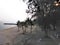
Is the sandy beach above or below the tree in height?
below

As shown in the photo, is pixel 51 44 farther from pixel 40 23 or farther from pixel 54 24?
pixel 40 23

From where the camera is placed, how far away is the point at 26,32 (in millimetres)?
3225

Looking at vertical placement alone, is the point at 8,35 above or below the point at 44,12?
below

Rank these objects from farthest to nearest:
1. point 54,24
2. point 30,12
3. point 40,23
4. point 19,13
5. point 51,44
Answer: point 19,13 → point 30,12 → point 40,23 → point 54,24 → point 51,44

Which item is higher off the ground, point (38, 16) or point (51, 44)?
point (38, 16)

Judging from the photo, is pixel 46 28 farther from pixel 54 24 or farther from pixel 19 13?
pixel 19 13

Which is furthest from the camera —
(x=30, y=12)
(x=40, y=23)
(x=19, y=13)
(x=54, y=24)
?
(x=19, y=13)

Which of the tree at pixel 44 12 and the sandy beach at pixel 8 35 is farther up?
the tree at pixel 44 12

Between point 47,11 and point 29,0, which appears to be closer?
point 47,11

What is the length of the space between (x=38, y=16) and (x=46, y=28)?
30cm

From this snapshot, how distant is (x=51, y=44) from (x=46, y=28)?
1.85 feet

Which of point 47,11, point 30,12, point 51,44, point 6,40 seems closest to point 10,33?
point 6,40

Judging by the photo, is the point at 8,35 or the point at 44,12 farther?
the point at 8,35

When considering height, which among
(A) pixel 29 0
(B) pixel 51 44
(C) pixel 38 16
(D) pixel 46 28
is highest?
(A) pixel 29 0
